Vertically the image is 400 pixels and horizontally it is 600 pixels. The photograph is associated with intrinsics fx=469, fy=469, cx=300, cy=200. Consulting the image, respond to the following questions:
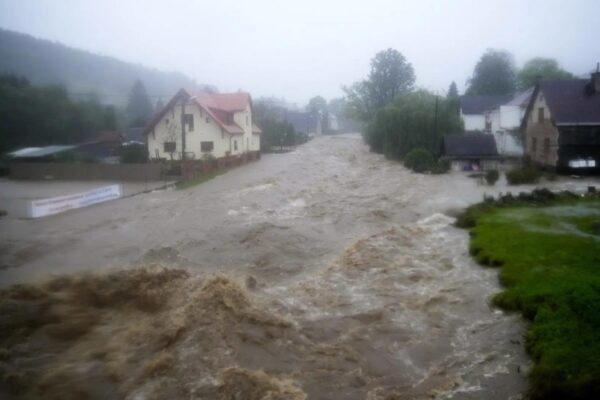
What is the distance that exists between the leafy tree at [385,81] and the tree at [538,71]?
54.5ft

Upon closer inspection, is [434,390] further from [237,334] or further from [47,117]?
[47,117]

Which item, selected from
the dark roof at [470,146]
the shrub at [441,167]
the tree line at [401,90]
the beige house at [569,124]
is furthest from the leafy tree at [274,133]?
the beige house at [569,124]

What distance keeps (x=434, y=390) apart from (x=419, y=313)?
3.28m

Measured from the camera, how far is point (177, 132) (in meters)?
40.1

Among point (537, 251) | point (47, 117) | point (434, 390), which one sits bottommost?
point (434, 390)

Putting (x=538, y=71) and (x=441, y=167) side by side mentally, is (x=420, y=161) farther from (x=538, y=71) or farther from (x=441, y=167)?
(x=538, y=71)

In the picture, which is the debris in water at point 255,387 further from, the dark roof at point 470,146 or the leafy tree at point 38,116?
the leafy tree at point 38,116

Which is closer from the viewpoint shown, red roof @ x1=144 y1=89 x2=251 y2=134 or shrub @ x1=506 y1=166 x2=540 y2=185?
shrub @ x1=506 y1=166 x2=540 y2=185

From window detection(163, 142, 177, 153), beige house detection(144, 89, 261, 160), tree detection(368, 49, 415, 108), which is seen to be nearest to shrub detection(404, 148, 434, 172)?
beige house detection(144, 89, 261, 160)

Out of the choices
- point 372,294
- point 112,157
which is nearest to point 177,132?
point 112,157

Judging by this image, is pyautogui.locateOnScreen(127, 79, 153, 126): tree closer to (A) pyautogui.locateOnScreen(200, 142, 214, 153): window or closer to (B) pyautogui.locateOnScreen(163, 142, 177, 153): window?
(A) pyautogui.locateOnScreen(200, 142, 214, 153): window

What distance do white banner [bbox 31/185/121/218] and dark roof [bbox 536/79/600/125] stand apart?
30.0 metres

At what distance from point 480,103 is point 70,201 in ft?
167

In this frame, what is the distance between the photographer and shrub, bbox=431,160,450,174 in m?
37.2
